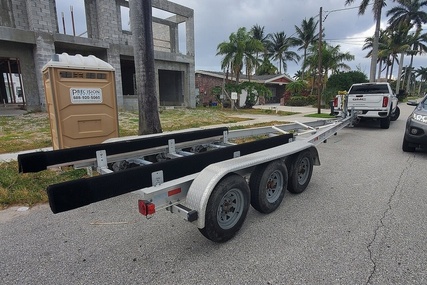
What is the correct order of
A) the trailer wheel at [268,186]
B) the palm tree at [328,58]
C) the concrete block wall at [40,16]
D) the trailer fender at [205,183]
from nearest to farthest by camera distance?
the trailer fender at [205,183]
the trailer wheel at [268,186]
the concrete block wall at [40,16]
the palm tree at [328,58]

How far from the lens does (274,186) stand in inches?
147

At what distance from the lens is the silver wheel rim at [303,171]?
170 inches

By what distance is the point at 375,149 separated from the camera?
25.2 feet

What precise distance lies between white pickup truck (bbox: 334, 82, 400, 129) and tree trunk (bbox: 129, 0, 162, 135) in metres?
7.66

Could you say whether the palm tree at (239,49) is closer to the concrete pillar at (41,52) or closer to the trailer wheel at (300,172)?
the concrete pillar at (41,52)

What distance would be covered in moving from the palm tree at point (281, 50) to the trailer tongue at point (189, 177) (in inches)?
2070

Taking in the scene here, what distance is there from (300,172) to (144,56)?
5625mm

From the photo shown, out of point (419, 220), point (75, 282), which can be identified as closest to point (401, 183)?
point (419, 220)

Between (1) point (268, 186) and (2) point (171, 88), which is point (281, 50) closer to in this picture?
(2) point (171, 88)

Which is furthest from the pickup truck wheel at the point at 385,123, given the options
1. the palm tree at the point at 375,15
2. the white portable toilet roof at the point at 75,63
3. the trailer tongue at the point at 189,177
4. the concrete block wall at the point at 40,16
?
the concrete block wall at the point at 40,16

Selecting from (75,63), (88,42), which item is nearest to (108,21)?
(88,42)

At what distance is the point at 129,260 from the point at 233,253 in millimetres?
1063

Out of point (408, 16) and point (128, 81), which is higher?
point (408, 16)

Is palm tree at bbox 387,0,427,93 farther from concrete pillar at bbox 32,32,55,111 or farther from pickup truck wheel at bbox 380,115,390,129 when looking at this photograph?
concrete pillar at bbox 32,32,55,111
